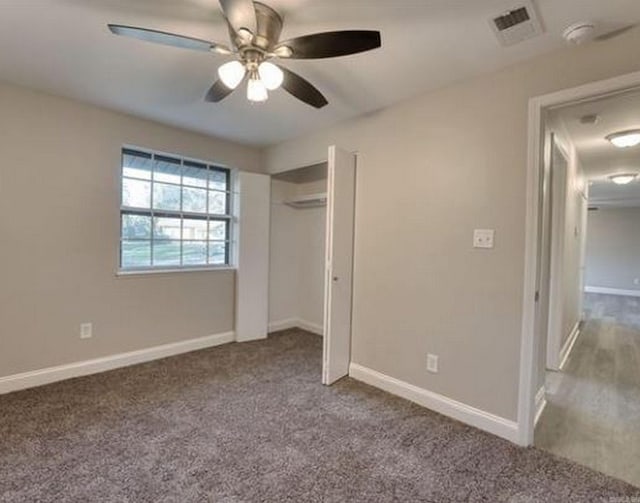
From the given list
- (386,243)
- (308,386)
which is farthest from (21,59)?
(308,386)

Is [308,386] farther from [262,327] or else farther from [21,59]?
[21,59]

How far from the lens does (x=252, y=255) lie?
4117 mm

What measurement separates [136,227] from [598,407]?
4.24 meters

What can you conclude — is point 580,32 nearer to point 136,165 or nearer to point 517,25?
point 517,25

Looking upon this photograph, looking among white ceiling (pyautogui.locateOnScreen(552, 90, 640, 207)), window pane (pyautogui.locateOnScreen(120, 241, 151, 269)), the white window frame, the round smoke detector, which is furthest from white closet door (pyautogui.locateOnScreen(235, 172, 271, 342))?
the round smoke detector

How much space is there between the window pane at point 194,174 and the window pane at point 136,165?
1.23ft

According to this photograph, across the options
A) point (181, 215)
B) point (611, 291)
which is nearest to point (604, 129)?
point (181, 215)

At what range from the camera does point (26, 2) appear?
173cm

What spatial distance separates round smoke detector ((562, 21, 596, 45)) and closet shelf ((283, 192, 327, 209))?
2.78 metres

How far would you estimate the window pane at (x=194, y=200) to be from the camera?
12.3 ft

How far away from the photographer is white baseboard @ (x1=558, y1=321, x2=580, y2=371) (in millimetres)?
3629

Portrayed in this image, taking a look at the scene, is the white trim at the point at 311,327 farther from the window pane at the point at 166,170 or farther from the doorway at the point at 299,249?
the window pane at the point at 166,170

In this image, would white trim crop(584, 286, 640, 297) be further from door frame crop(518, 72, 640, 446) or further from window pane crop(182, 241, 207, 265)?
window pane crop(182, 241, 207, 265)

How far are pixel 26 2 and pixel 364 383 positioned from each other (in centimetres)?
324
